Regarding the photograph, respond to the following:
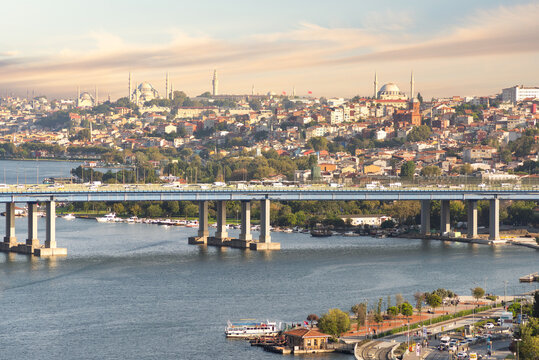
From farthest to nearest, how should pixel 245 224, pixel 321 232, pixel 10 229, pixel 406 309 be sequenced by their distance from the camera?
pixel 321 232, pixel 245 224, pixel 10 229, pixel 406 309

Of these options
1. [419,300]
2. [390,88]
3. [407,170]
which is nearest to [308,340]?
[419,300]

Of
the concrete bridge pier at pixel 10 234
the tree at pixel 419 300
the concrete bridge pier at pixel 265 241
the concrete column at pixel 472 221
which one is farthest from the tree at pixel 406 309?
the concrete column at pixel 472 221

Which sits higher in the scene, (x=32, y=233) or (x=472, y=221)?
(x=472, y=221)

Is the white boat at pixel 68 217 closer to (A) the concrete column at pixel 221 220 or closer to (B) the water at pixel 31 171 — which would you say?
(B) the water at pixel 31 171

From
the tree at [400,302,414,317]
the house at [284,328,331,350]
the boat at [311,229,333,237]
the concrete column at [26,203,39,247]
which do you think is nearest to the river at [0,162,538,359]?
the house at [284,328,331,350]

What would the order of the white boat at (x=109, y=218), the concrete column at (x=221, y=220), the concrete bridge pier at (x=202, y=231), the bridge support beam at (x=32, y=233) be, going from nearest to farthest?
the bridge support beam at (x=32, y=233) < the concrete column at (x=221, y=220) < the concrete bridge pier at (x=202, y=231) < the white boat at (x=109, y=218)

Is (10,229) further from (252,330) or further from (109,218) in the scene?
(252,330)

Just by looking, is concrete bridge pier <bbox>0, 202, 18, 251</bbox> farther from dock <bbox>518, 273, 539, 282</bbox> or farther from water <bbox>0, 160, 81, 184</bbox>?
water <bbox>0, 160, 81, 184</bbox>
